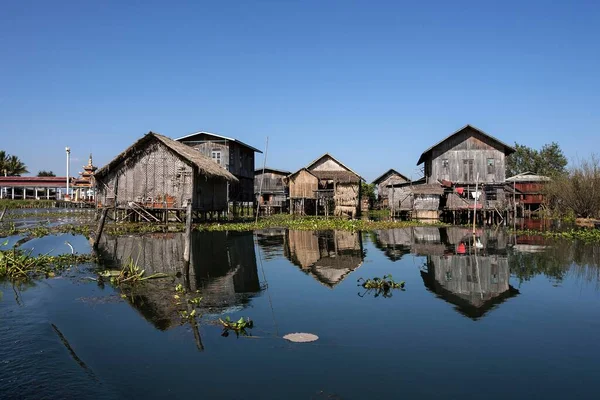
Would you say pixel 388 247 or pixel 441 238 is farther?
pixel 441 238

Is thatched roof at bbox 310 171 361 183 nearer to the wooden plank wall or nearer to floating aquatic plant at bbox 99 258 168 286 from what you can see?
the wooden plank wall

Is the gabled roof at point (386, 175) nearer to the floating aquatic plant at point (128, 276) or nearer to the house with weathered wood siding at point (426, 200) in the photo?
the house with weathered wood siding at point (426, 200)

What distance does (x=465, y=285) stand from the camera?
37.3 ft

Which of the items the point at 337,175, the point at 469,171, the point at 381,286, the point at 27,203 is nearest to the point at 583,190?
the point at 469,171

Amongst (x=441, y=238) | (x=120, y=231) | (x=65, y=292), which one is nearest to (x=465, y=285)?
(x=65, y=292)

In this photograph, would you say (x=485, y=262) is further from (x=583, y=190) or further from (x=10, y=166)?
(x=10, y=166)

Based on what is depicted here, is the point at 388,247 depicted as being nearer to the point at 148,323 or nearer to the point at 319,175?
the point at 148,323

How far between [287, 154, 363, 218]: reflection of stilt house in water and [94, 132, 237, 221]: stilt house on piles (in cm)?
1282

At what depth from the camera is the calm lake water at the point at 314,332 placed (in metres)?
5.68

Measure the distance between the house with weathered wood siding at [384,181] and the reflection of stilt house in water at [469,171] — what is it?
18.8 metres

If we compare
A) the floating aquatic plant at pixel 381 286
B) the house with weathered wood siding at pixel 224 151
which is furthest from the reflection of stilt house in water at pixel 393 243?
the house with weathered wood siding at pixel 224 151

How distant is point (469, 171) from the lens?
36.0 m

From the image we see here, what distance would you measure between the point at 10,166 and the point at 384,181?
52.5 m

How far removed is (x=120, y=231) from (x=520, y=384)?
19.7m
